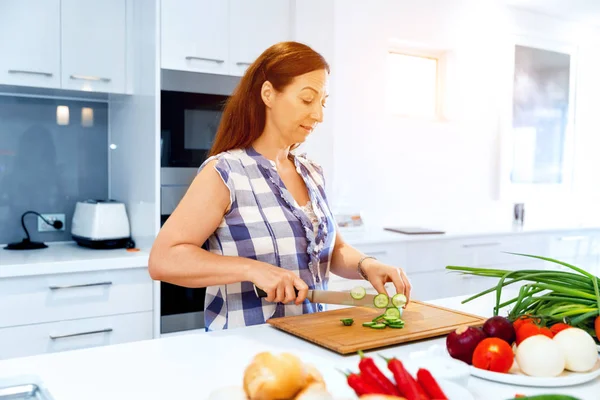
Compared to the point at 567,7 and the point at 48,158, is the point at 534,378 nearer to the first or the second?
the point at 48,158

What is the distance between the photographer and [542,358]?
1047 mm

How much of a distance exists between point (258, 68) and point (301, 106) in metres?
0.16

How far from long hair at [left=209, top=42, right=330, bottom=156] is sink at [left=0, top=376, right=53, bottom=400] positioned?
2.59 feet

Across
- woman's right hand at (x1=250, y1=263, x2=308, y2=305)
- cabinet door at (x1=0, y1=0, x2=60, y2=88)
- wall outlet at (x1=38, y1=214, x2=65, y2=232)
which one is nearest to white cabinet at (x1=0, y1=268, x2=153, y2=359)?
wall outlet at (x1=38, y1=214, x2=65, y2=232)

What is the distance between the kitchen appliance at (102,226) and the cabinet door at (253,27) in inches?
34.5

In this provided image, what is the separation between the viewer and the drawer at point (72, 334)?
92.6 inches

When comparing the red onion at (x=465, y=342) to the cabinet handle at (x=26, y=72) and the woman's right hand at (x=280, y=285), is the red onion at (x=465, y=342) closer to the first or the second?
the woman's right hand at (x=280, y=285)

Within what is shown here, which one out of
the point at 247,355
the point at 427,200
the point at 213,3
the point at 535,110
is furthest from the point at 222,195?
the point at 535,110

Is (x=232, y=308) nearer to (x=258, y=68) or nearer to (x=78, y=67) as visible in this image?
(x=258, y=68)

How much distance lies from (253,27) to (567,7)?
2.60 metres

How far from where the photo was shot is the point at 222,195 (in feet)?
5.00

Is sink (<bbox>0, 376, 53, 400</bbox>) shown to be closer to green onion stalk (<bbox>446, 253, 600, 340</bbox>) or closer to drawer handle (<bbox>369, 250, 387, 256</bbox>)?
green onion stalk (<bbox>446, 253, 600, 340</bbox>)

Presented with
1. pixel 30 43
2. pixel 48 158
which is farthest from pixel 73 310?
pixel 30 43

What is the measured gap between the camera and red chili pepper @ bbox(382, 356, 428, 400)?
0.77 m
